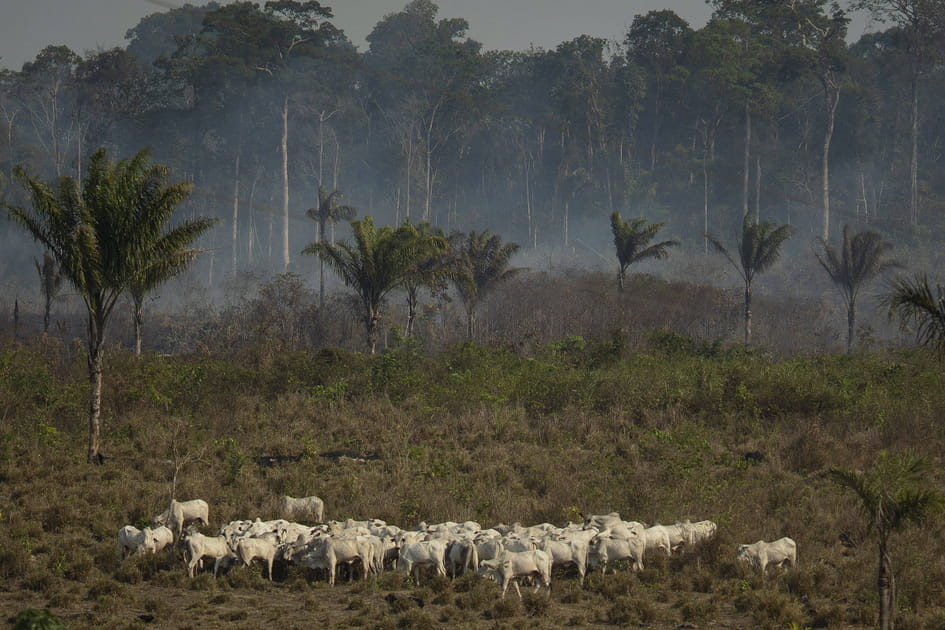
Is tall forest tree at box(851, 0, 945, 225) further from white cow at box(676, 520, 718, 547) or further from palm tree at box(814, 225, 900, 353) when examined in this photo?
white cow at box(676, 520, 718, 547)

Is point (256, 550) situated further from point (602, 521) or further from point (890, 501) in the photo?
point (890, 501)

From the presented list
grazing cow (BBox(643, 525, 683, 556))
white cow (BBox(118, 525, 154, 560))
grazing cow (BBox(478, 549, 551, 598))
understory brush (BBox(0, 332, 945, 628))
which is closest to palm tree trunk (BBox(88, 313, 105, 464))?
understory brush (BBox(0, 332, 945, 628))

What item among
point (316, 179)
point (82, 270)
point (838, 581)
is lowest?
point (838, 581)

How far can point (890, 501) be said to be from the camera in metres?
10.3

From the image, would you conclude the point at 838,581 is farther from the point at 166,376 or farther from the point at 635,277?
the point at 635,277

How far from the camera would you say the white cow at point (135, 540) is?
1358 centimetres

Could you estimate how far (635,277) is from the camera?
50.4 metres

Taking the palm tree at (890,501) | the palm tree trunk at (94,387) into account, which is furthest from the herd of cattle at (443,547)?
the palm tree trunk at (94,387)

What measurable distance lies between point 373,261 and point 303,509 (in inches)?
612

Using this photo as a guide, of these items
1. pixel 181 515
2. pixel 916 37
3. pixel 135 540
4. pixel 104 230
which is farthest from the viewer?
pixel 916 37

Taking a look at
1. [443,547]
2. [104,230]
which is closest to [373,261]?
[104,230]

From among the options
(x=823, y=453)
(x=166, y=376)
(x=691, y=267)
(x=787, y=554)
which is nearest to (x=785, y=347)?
(x=691, y=267)

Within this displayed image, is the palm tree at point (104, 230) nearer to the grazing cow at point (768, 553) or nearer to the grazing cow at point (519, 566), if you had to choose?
the grazing cow at point (519, 566)

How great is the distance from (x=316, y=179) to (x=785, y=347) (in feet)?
178
